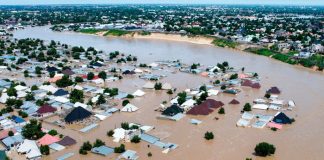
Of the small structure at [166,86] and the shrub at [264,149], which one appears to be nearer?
the shrub at [264,149]

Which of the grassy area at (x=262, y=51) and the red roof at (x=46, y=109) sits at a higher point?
the red roof at (x=46, y=109)

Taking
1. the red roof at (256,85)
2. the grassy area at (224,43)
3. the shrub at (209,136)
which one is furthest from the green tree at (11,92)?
the grassy area at (224,43)

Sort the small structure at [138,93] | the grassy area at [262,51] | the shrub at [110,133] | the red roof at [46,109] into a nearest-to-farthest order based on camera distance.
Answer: the shrub at [110,133] < the red roof at [46,109] < the small structure at [138,93] < the grassy area at [262,51]

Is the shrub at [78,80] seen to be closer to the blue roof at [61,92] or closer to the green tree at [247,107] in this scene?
the blue roof at [61,92]

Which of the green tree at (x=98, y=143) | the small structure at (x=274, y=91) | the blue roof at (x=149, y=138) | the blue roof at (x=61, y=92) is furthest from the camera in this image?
the small structure at (x=274, y=91)

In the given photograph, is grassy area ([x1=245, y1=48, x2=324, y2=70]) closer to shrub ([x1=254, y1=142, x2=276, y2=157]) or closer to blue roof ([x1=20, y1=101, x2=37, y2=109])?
shrub ([x1=254, y1=142, x2=276, y2=157])

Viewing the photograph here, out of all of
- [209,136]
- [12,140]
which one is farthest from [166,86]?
[12,140]
